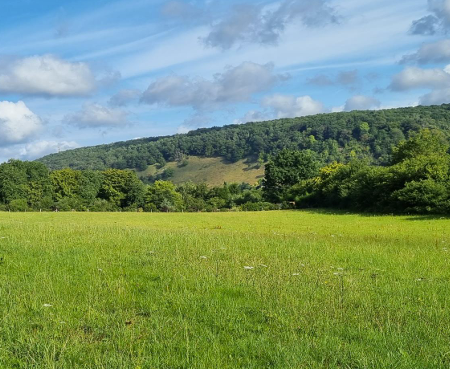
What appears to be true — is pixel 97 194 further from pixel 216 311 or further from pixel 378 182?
pixel 216 311

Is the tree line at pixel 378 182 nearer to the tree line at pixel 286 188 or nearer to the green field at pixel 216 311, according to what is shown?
the tree line at pixel 286 188

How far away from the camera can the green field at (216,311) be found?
18.7 feet

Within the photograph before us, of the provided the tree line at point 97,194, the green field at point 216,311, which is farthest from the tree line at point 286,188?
the green field at point 216,311

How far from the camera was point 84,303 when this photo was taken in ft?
26.0

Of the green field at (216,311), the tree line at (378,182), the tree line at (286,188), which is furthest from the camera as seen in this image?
the tree line at (286,188)

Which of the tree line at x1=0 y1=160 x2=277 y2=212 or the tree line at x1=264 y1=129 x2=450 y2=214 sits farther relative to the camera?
the tree line at x1=0 y1=160 x2=277 y2=212

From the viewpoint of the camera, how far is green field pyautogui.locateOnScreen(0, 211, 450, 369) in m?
5.71

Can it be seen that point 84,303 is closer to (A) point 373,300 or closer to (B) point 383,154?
(A) point 373,300

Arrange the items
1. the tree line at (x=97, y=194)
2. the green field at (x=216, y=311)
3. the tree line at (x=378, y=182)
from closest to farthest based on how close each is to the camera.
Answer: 1. the green field at (x=216, y=311)
2. the tree line at (x=378, y=182)
3. the tree line at (x=97, y=194)

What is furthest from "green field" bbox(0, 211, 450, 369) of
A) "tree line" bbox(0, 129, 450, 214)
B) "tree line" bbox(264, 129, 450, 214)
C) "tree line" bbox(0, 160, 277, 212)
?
"tree line" bbox(0, 160, 277, 212)

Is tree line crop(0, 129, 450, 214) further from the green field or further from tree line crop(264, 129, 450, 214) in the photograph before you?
the green field

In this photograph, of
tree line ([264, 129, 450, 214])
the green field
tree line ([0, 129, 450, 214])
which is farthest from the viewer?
tree line ([0, 129, 450, 214])

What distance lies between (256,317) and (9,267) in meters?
7.27

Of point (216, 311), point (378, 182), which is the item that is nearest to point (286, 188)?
point (378, 182)
